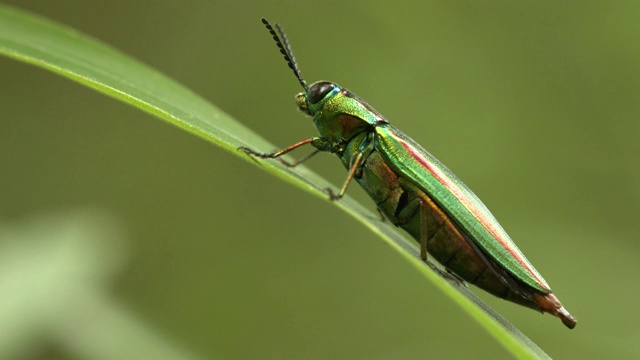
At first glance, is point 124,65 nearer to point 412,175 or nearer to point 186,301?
point 412,175

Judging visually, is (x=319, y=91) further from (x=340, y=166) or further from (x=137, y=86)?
(x=340, y=166)

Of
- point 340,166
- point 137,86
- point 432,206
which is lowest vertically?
point 340,166

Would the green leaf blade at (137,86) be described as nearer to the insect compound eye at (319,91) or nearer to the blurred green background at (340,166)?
the insect compound eye at (319,91)

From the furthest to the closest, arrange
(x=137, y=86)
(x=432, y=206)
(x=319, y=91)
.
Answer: (x=319, y=91)
(x=432, y=206)
(x=137, y=86)

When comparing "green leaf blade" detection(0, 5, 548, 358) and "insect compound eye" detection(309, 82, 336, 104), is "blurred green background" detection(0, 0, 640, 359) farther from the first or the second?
"green leaf blade" detection(0, 5, 548, 358)

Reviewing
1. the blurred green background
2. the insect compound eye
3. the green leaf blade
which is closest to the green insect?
the insect compound eye

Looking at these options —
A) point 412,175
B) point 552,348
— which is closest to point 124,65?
point 412,175

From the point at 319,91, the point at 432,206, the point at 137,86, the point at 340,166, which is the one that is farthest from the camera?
the point at 340,166

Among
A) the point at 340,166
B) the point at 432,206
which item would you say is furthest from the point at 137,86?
the point at 340,166
